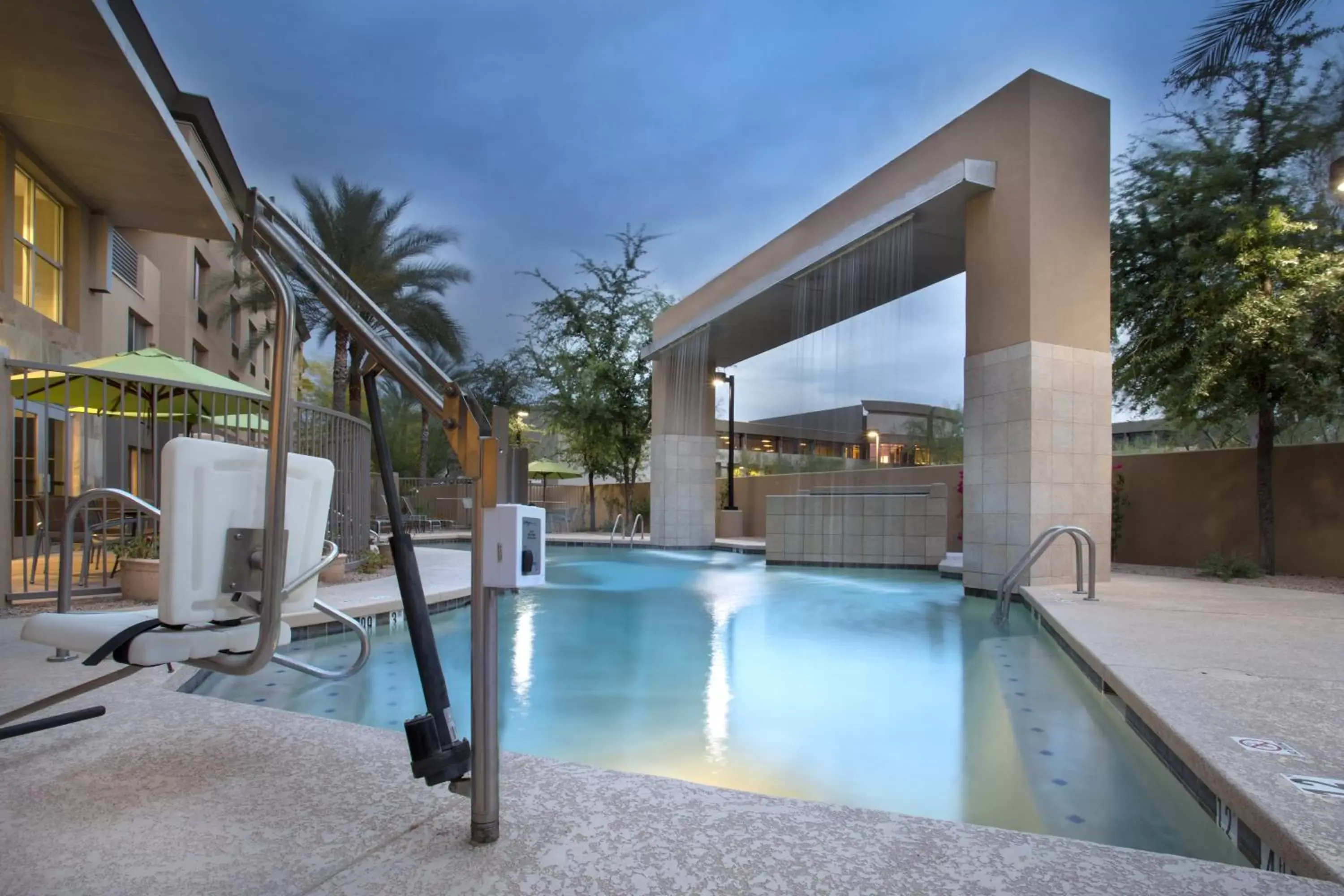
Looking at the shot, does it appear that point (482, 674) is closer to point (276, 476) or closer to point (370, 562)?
point (276, 476)

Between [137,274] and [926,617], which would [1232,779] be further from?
[137,274]

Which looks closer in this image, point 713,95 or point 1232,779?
point 1232,779

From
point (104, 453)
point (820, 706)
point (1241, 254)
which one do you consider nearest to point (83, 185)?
point (104, 453)

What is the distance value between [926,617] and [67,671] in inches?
231

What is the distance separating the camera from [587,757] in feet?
9.84

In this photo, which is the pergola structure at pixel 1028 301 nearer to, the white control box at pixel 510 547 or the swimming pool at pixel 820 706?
the swimming pool at pixel 820 706

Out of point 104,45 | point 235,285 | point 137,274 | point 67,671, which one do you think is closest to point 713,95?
point 235,285

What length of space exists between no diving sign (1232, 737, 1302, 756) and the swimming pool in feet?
0.82

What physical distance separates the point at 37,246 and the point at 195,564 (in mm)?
9536

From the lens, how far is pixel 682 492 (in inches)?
580

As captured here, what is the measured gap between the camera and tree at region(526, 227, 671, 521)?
19.0m

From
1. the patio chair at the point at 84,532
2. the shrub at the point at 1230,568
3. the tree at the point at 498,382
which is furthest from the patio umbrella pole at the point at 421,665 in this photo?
the tree at the point at 498,382

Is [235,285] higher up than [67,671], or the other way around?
[235,285]

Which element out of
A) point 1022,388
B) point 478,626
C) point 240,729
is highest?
point 1022,388
